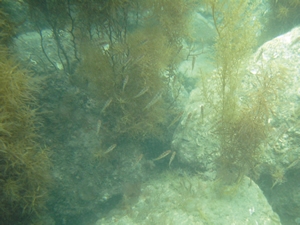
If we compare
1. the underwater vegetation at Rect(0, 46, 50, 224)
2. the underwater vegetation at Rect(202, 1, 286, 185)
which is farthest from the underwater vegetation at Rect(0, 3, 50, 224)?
the underwater vegetation at Rect(202, 1, 286, 185)

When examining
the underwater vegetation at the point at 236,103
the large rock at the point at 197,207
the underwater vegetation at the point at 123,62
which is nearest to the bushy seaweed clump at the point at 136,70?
the underwater vegetation at the point at 123,62

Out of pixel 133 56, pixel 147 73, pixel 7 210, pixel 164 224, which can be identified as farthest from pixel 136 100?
pixel 7 210

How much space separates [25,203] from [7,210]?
319 millimetres

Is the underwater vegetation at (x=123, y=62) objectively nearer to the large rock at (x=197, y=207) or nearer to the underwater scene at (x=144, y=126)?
the underwater scene at (x=144, y=126)

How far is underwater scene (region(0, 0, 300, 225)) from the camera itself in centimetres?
432

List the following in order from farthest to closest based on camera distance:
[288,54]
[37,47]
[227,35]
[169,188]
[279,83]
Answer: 1. [37,47]
2. [288,54]
3. [169,188]
4. [279,83]
5. [227,35]

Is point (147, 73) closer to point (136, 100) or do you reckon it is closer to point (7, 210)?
point (136, 100)

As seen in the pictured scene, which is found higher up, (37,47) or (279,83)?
(37,47)

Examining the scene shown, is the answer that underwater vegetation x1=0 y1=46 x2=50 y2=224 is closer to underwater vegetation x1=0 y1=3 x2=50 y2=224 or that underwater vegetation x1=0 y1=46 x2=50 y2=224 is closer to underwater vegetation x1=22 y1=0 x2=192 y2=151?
underwater vegetation x1=0 y1=3 x2=50 y2=224

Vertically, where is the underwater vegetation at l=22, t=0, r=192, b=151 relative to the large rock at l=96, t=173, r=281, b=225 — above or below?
above

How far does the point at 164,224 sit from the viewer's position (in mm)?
4574

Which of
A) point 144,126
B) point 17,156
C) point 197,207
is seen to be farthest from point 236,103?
point 17,156

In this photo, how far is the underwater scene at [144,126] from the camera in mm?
4316

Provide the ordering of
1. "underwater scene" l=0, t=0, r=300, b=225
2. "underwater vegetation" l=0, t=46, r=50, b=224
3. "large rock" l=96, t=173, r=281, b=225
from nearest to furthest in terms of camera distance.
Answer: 1. "underwater vegetation" l=0, t=46, r=50, b=224
2. "underwater scene" l=0, t=0, r=300, b=225
3. "large rock" l=96, t=173, r=281, b=225
